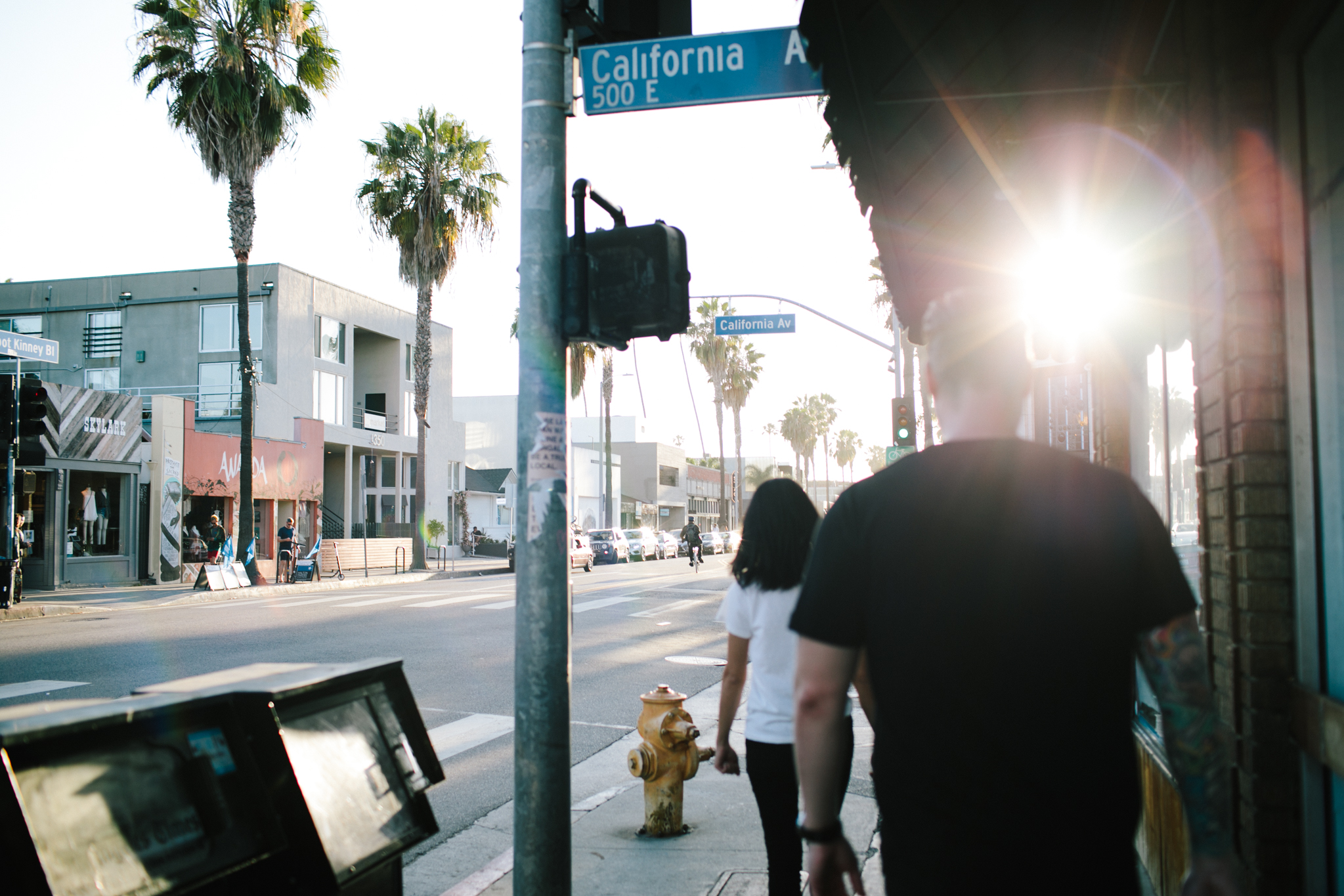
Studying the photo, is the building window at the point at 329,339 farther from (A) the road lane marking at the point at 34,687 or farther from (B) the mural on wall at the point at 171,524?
(A) the road lane marking at the point at 34,687

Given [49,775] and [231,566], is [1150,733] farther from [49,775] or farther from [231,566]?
[231,566]

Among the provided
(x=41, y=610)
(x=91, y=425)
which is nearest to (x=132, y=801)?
(x=41, y=610)

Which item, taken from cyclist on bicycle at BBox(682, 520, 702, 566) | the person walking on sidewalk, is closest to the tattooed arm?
the person walking on sidewalk

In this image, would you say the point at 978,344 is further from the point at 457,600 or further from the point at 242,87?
the point at 242,87

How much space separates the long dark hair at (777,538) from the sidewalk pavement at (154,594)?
16405mm

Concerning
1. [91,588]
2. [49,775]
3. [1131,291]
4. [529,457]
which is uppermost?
[1131,291]

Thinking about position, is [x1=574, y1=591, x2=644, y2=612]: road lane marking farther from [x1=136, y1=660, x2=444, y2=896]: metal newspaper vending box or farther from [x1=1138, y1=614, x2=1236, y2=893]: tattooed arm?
A: [x1=1138, y1=614, x2=1236, y2=893]: tattooed arm

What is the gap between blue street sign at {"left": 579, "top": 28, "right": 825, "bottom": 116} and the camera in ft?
13.6

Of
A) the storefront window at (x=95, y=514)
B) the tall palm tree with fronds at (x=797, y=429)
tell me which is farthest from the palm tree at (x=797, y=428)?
the storefront window at (x=95, y=514)

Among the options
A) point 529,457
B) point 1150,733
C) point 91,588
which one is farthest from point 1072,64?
point 91,588

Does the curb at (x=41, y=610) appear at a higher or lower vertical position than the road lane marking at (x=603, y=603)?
higher

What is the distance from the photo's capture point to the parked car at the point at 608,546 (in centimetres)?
4053

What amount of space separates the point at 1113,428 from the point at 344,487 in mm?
36478

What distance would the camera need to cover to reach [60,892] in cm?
209
